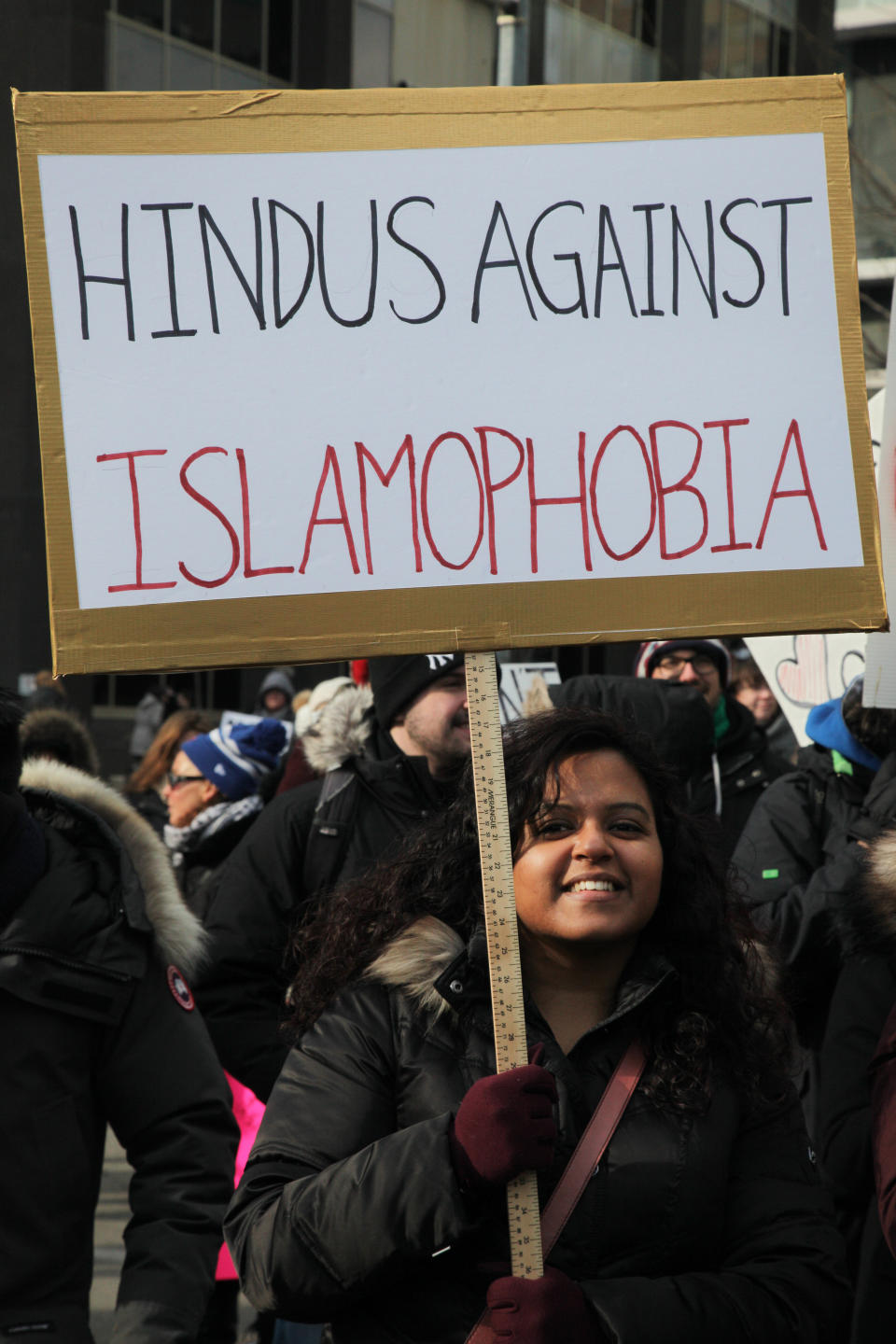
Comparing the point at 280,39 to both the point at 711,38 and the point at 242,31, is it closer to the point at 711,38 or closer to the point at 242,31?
the point at 242,31

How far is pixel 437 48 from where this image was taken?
1105 cm

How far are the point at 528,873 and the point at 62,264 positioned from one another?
106 cm

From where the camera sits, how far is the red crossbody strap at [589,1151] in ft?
6.60

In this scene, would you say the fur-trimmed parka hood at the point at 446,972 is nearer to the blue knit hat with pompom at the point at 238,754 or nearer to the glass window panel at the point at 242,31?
the blue knit hat with pompom at the point at 238,754

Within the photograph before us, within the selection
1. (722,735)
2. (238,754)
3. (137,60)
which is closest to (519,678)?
(722,735)

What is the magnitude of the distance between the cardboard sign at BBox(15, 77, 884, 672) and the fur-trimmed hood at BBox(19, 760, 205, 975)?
608 millimetres

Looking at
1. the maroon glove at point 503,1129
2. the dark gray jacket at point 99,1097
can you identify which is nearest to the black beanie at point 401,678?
the dark gray jacket at point 99,1097

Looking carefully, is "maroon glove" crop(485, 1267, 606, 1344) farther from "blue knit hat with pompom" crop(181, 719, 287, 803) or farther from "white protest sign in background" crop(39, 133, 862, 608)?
"blue knit hat with pompom" crop(181, 719, 287, 803)

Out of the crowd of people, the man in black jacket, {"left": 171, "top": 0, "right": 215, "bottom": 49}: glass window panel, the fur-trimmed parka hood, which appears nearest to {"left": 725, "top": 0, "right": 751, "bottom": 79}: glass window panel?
{"left": 171, "top": 0, "right": 215, "bottom": 49}: glass window panel

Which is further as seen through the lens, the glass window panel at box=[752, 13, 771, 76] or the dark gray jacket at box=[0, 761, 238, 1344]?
the glass window panel at box=[752, 13, 771, 76]

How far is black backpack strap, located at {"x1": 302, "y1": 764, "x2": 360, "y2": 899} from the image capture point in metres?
3.53

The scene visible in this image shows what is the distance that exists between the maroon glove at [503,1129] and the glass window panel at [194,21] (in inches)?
518

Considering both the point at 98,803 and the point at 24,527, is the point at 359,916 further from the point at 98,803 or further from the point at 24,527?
the point at 24,527

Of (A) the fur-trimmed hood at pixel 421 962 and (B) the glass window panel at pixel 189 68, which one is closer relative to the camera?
(A) the fur-trimmed hood at pixel 421 962
